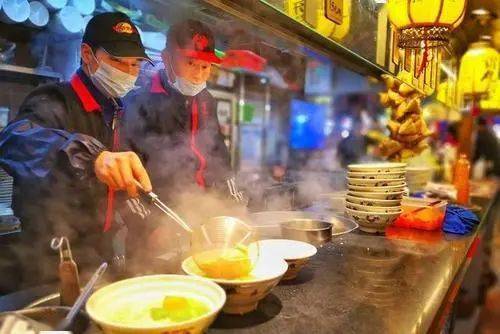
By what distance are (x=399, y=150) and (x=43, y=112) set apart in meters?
2.89

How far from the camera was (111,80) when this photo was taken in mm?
1979

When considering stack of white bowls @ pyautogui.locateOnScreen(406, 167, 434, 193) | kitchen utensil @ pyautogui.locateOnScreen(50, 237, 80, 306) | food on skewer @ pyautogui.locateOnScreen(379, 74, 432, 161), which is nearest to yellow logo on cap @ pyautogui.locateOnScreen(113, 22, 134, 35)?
kitchen utensil @ pyautogui.locateOnScreen(50, 237, 80, 306)

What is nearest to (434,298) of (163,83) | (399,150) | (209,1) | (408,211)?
(408,211)

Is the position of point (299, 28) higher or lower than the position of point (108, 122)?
higher

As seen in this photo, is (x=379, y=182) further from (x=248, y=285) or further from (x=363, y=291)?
(x=248, y=285)

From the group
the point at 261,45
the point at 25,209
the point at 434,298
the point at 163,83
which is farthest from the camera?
the point at 261,45

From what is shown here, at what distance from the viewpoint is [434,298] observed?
4.68ft

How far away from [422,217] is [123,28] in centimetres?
210

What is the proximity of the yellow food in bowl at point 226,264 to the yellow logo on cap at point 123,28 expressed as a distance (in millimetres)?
1284

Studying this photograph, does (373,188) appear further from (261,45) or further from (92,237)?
(92,237)

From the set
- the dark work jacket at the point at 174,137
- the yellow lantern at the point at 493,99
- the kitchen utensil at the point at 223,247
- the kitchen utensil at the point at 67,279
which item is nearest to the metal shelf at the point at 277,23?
the dark work jacket at the point at 174,137

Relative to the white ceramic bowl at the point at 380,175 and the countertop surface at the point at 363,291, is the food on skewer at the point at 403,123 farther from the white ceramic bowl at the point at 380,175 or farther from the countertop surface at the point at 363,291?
the countertop surface at the point at 363,291

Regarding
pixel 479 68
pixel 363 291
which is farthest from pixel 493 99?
pixel 363 291

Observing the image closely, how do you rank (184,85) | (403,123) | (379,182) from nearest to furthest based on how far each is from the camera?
(379,182)
(184,85)
(403,123)
